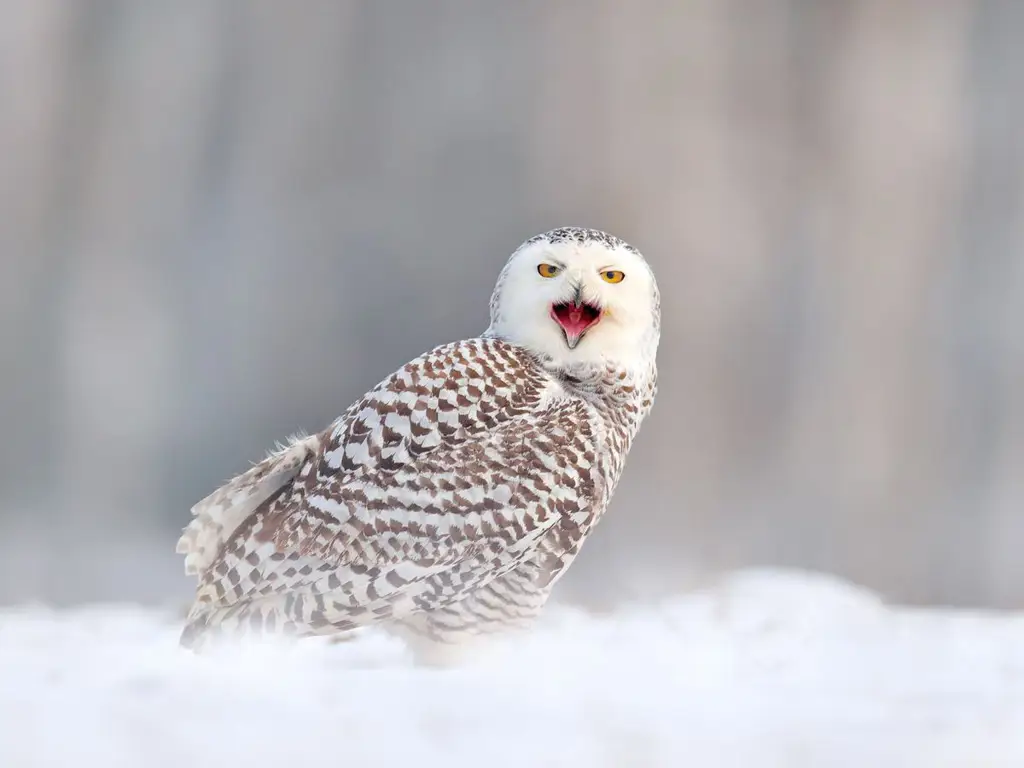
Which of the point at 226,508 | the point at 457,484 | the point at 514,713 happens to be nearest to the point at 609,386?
the point at 457,484

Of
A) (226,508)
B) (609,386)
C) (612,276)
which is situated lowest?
(226,508)

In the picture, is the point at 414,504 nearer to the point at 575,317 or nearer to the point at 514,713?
the point at 575,317

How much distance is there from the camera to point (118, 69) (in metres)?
2.35

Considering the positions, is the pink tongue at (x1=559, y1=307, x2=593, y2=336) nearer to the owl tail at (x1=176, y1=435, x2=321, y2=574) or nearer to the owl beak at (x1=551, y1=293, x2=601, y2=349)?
the owl beak at (x1=551, y1=293, x2=601, y2=349)

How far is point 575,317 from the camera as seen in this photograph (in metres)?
1.05

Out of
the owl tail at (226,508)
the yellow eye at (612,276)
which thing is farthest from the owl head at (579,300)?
the owl tail at (226,508)

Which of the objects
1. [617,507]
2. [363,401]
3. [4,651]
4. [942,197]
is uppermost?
[942,197]

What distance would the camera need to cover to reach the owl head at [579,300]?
3.42 feet

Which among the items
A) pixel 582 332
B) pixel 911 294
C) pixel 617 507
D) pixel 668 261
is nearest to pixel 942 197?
pixel 911 294

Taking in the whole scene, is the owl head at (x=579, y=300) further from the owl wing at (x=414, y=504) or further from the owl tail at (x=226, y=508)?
the owl tail at (x=226, y=508)

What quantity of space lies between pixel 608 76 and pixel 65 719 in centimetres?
211

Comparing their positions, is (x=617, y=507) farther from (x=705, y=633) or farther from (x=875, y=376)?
(x=705, y=633)

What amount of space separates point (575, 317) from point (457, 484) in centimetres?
22

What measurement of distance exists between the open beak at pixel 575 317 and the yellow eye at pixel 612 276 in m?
0.04
